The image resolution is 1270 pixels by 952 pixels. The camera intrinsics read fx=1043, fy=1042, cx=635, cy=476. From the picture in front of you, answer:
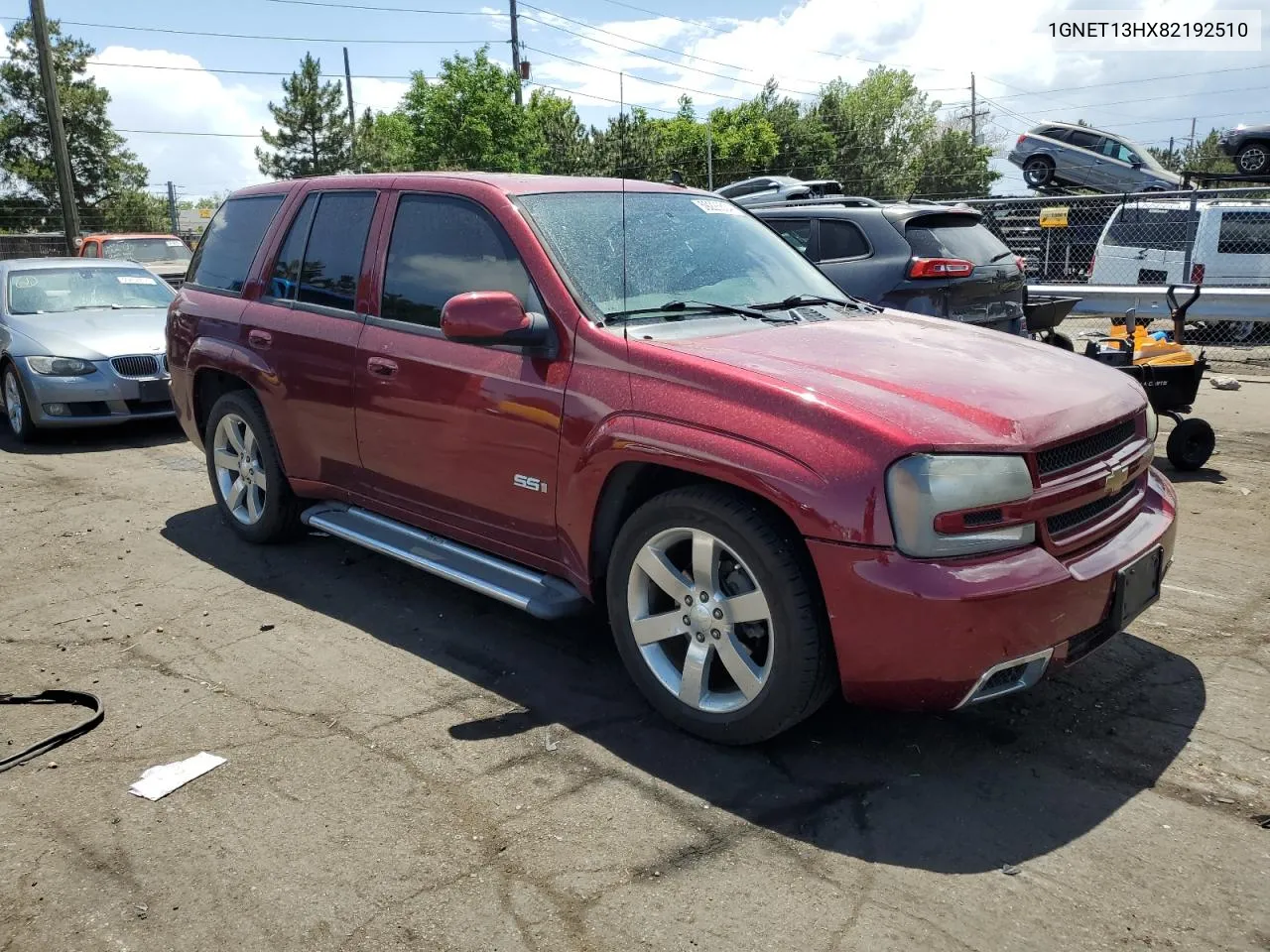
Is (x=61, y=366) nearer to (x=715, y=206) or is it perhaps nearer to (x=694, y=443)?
(x=715, y=206)

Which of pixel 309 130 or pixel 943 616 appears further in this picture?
pixel 309 130

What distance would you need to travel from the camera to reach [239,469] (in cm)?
557

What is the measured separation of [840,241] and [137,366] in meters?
5.86

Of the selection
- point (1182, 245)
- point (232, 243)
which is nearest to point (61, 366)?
point (232, 243)

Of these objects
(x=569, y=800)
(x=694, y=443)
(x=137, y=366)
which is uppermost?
(x=694, y=443)

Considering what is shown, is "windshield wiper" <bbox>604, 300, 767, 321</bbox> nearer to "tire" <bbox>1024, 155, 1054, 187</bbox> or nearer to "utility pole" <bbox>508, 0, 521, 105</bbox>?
"tire" <bbox>1024, 155, 1054, 187</bbox>

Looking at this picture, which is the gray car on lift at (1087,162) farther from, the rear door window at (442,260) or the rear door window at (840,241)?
the rear door window at (442,260)

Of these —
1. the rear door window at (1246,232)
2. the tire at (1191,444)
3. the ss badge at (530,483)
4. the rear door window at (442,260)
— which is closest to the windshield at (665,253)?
the rear door window at (442,260)

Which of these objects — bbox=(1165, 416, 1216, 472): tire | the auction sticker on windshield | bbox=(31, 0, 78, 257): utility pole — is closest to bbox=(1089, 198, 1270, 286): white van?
bbox=(1165, 416, 1216, 472): tire

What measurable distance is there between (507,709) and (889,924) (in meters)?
1.64

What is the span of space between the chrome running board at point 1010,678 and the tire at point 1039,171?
25.9 m

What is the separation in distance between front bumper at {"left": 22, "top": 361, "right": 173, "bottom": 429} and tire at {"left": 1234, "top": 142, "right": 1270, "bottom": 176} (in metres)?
21.1

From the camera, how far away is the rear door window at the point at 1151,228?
1530 centimetres

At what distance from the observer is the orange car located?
57.7ft
